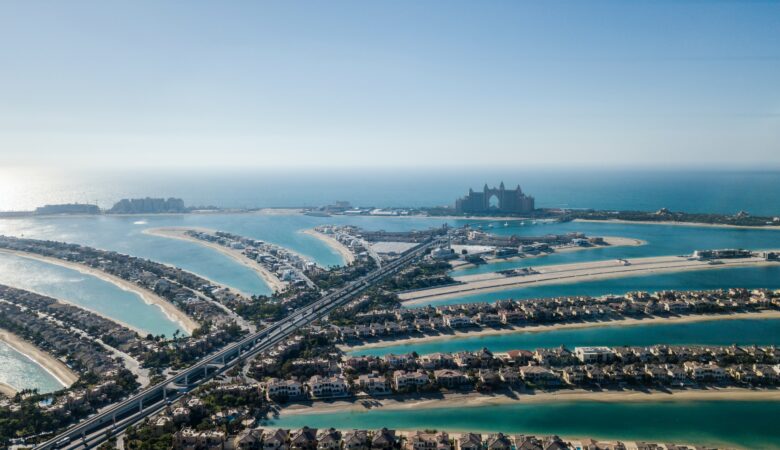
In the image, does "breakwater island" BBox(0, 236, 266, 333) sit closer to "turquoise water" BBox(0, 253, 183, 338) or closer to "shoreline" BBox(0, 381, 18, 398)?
"turquoise water" BBox(0, 253, 183, 338)

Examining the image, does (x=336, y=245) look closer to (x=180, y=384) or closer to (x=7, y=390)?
(x=180, y=384)

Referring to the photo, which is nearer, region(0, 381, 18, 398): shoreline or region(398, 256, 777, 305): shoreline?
region(0, 381, 18, 398): shoreline

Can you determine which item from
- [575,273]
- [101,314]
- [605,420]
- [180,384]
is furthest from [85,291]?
[575,273]

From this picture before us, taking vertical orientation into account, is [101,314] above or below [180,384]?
above

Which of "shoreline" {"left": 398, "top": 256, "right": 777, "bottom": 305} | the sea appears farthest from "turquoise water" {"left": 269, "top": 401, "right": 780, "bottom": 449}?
"shoreline" {"left": 398, "top": 256, "right": 777, "bottom": 305}

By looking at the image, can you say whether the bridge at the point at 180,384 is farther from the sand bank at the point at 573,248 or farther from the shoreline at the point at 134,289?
the sand bank at the point at 573,248

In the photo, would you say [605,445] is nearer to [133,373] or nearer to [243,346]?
[243,346]
